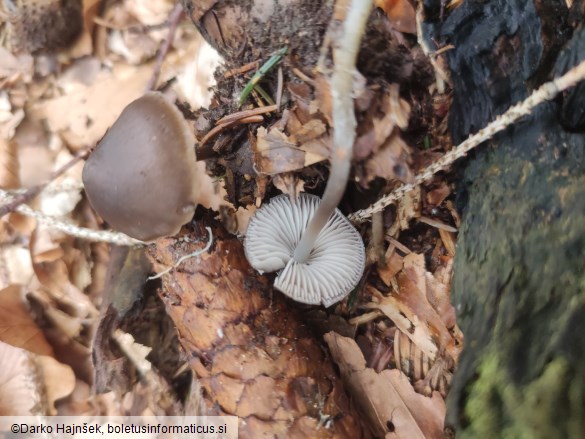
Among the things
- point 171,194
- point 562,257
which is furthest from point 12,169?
point 562,257

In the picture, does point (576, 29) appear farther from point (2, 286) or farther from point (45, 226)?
point (2, 286)

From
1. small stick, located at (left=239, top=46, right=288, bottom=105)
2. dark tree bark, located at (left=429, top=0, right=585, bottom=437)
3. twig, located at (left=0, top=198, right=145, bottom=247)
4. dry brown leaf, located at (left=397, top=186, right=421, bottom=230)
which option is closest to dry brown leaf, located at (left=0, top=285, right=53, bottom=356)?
twig, located at (left=0, top=198, right=145, bottom=247)

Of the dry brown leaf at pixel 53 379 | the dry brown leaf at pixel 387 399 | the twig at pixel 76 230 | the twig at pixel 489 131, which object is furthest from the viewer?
the dry brown leaf at pixel 53 379

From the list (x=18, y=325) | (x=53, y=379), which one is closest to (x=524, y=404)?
(x=53, y=379)

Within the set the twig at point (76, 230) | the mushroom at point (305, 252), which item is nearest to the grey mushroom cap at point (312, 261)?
the mushroom at point (305, 252)

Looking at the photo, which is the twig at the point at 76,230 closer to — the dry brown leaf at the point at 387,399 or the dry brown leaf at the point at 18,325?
the dry brown leaf at the point at 18,325

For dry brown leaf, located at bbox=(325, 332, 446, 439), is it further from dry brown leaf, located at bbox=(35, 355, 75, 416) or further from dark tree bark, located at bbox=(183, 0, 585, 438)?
dry brown leaf, located at bbox=(35, 355, 75, 416)
